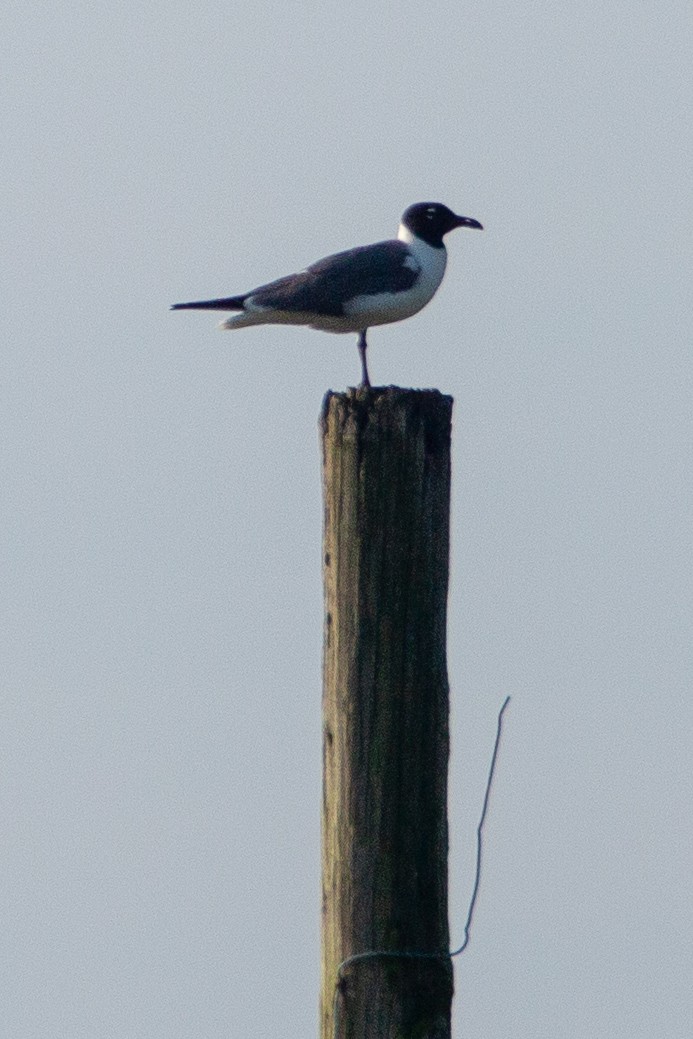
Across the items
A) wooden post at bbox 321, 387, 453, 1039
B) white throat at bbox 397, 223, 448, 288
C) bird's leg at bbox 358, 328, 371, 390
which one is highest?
white throat at bbox 397, 223, 448, 288

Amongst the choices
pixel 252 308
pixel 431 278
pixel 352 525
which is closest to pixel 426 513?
pixel 352 525

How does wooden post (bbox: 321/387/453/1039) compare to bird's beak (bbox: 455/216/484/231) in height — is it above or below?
below

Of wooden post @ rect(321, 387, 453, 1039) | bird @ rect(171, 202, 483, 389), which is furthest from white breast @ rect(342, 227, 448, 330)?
wooden post @ rect(321, 387, 453, 1039)

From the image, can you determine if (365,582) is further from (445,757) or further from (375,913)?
(375,913)

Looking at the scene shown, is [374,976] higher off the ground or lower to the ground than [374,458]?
lower

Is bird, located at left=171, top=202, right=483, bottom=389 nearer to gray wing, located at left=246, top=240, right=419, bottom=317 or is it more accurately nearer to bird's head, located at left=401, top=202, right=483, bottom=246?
gray wing, located at left=246, top=240, right=419, bottom=317

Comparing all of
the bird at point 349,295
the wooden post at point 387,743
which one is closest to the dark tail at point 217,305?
the bird at point 349,295

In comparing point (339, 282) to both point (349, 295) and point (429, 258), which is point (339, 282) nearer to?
point (349, 295)

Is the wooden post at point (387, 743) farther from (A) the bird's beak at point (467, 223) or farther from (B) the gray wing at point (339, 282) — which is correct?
(A) the bird's beak at point (467, 223)
